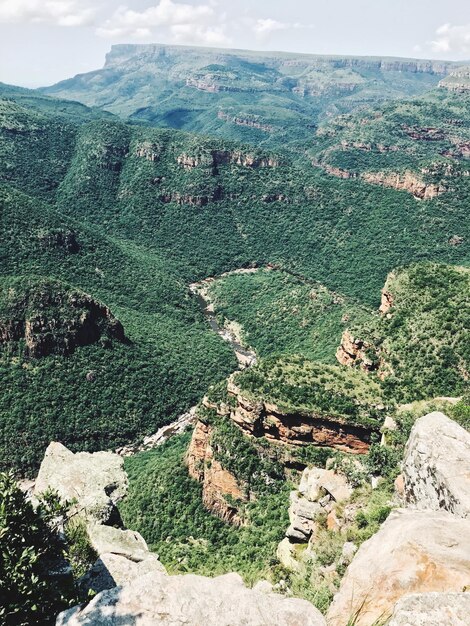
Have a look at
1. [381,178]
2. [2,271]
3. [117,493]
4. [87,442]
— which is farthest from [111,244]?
[117,493]

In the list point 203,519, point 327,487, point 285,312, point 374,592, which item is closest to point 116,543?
point 327,487

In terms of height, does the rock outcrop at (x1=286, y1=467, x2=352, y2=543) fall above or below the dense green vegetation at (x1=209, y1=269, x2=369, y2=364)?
above

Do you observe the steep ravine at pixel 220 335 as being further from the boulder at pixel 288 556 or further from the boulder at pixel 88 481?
the boulder at pixel 288 556

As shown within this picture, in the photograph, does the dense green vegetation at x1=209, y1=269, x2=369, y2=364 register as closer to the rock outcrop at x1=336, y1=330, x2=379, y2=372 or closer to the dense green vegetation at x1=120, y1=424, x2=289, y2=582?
the rock outcrop at x1=336, y1=330, x2=379, y2=372

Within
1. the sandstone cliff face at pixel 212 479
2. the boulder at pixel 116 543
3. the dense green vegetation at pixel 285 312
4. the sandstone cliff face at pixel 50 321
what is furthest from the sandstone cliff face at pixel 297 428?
the sandstone cliff face at pixel 50 321

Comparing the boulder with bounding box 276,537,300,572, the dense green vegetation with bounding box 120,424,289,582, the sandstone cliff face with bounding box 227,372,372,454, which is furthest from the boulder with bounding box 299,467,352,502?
the sandstone cliff face with bounding box 227,372,372,454

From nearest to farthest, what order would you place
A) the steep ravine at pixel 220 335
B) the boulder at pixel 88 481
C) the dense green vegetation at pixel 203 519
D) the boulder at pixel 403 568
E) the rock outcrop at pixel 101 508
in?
the boulder at pixel 403 568
the rock outcrop at pixel 101 508
the boulder at pixel 88 481
the dense green vegetation at pixel 203 519
the steep ravine at pixel 220 335
